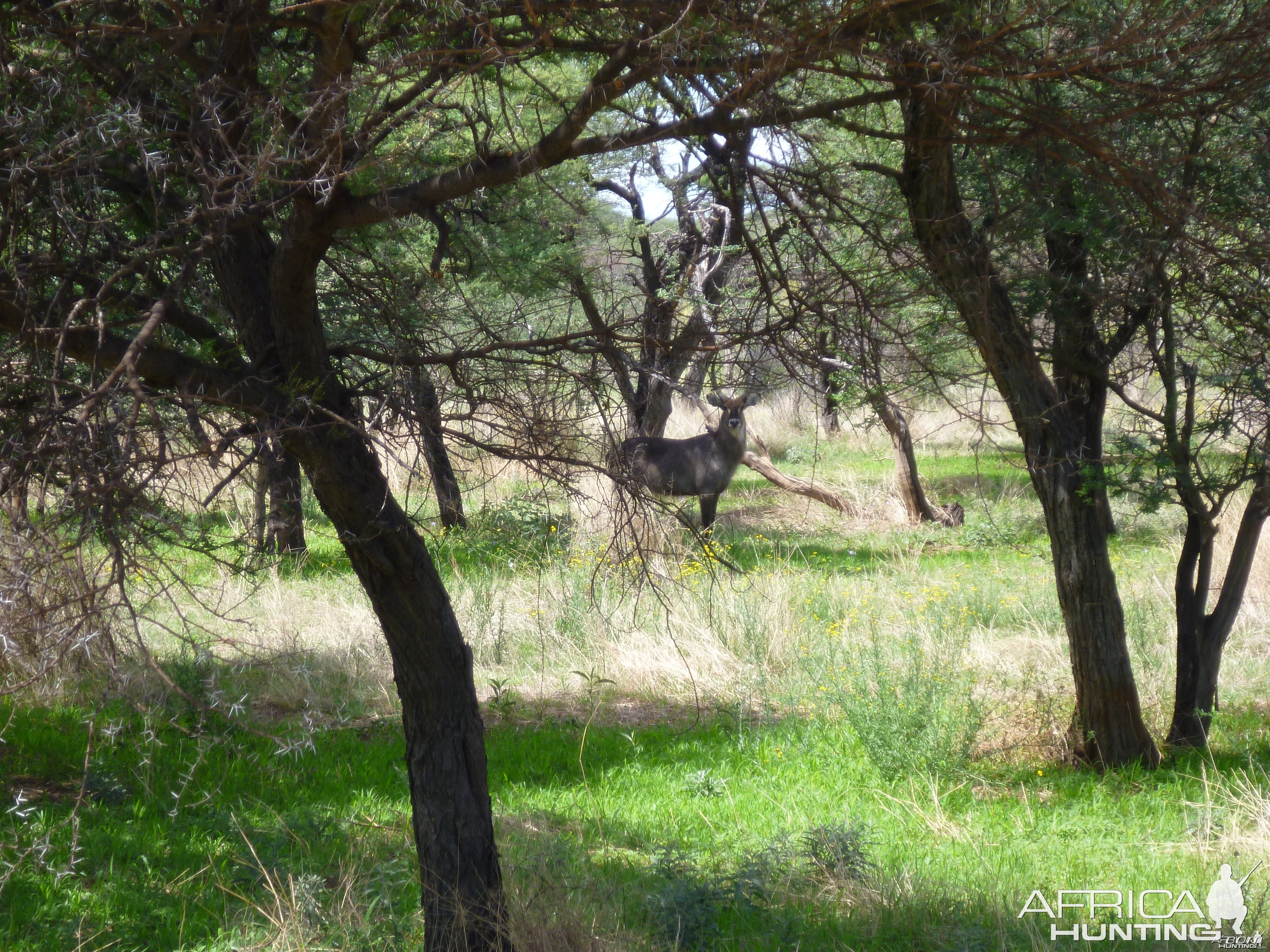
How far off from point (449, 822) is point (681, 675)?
435 centimetres

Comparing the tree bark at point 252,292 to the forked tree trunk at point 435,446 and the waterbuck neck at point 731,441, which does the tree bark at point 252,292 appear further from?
the waterbuck neck at point 731,441

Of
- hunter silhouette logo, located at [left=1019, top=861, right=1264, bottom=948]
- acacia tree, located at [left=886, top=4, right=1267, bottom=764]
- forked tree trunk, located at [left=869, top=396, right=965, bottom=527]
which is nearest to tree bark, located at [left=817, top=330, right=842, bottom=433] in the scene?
acacia tree, located at [left=886, top=4, right=1267, bottom=764]

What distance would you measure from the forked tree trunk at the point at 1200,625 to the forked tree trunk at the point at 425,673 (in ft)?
14.8

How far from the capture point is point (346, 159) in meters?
3.23

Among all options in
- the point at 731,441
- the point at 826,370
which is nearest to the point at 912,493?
the point at 731,441

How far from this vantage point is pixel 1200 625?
5961 millimetres

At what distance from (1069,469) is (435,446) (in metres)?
3.72

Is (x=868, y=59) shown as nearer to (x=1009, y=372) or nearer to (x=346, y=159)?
(x=346, y=159)

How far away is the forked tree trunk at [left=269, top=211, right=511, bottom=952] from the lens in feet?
10.6

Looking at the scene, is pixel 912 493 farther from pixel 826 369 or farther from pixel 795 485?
pixel 826 369

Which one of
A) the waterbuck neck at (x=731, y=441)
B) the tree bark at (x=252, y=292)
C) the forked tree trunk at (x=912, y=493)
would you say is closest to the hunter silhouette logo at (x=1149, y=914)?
the tree bark at (x=252, y=292)

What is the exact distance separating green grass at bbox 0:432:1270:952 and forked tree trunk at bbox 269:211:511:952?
0.35m

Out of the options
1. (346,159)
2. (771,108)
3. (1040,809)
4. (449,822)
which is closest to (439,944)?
(449,822)

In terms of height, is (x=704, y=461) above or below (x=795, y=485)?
above
